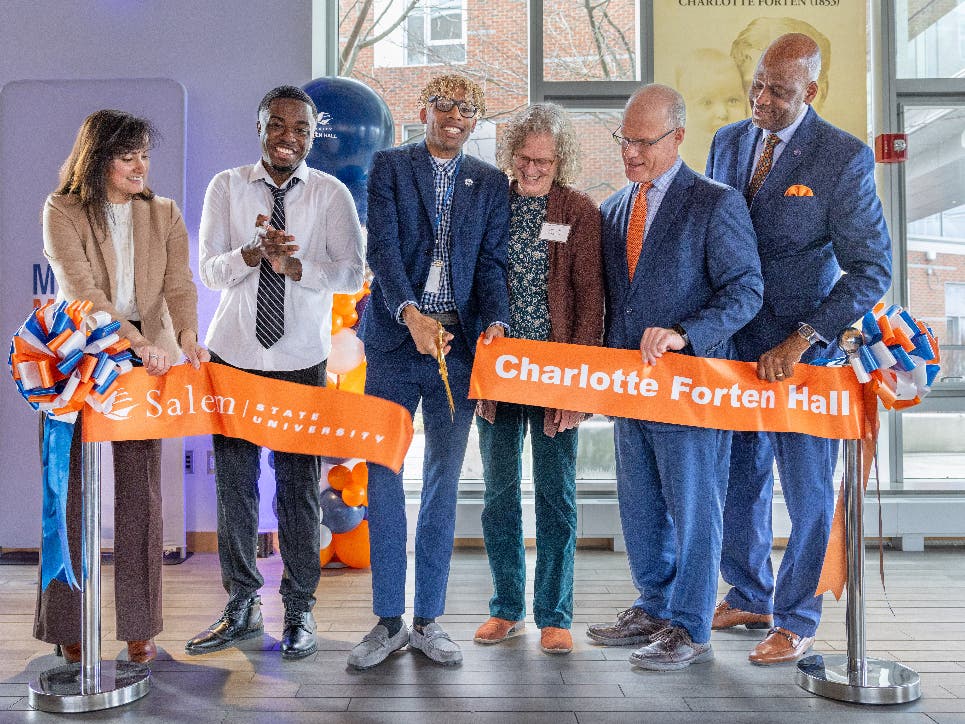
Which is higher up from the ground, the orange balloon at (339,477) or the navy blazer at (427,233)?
the navy blazer at (427,233)

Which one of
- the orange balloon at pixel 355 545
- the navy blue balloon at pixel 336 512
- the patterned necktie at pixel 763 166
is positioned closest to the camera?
the patterned necktie at pixel 763 166

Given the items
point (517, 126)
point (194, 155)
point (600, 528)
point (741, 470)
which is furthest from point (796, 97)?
point (194, 155)

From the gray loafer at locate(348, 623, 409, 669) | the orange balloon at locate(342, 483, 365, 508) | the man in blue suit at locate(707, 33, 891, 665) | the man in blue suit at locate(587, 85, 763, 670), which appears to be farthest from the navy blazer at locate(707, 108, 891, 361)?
the orange balloon at locate(342, 483, 365, 508)

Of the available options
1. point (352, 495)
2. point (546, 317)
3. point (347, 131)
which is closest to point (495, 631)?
point (546, 317)

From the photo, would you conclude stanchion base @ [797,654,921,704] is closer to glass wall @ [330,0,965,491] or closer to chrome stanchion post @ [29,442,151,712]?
chrome stanchion post @ [29,442,151,712]

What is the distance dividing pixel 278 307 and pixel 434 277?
565 millimetres

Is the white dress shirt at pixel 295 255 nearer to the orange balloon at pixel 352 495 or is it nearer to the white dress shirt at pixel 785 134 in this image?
the orange balloon at pixel 352 495

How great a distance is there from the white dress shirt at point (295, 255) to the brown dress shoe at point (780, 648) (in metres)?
1.76

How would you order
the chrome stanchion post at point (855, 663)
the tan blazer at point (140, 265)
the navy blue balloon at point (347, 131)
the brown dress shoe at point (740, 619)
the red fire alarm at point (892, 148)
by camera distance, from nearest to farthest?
the chrome stanchion post at point (855, 663) → the tan blazer at point (140, 265) → the brown dress shoe at point (740, 619) → the navy blue balloon at point (347, 131) → the red fire alarm at point (892, 148)

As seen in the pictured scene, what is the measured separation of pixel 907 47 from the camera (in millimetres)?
5320

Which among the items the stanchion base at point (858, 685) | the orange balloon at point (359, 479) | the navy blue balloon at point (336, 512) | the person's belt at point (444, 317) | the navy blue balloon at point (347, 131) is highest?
the navy blue balloon at point (347, 131)

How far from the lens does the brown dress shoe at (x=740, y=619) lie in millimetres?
3547

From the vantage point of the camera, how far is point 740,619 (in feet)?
11.7

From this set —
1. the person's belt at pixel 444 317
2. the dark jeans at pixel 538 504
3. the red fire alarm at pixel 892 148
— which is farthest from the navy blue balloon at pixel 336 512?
the red fire alarm at pixel 892 148
